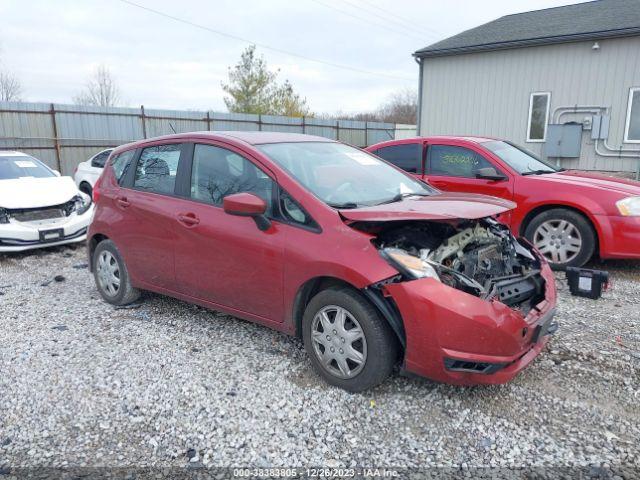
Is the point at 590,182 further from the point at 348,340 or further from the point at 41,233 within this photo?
the point at 41,233

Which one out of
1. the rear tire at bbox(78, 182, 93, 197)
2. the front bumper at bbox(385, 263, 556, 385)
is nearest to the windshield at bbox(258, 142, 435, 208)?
the front bumper at bbox(385, 263, 556, 385)

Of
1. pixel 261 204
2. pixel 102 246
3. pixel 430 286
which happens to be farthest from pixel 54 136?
pixel 430 286

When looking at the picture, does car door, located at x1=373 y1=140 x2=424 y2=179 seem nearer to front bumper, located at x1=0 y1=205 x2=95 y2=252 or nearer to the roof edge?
front bumper, located at x1=0 y1=205 x2=95 y2=252

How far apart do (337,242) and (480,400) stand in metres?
1.31

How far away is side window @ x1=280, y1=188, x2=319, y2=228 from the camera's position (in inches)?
124

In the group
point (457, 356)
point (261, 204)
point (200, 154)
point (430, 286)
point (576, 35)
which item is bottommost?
point (457, 356)

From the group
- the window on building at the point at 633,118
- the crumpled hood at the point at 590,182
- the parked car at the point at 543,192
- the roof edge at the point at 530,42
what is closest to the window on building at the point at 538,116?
the roof edge at the point at 530,42

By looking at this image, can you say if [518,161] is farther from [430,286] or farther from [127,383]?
[127,383]

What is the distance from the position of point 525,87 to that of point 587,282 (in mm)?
11720

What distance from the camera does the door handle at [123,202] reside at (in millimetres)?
4363

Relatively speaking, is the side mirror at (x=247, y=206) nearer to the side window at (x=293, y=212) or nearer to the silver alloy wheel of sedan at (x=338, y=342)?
the side window at (x=293, y=212)

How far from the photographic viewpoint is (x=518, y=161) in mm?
6141

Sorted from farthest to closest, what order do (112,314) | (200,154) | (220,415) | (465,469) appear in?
1. (112,314)
2. (200,154)
3. (220,415)
4. (465,469)

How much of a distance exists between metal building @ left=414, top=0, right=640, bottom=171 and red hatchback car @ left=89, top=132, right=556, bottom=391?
11955 mm
